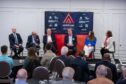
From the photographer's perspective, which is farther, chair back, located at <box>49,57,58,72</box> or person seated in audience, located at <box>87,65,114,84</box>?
chair back, located at <box>49,57,58,72</box>

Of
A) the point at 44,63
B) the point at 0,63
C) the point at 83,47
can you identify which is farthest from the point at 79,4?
the point at 0,63

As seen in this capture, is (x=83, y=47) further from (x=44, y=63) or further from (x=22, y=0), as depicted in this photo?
(x=44, y=63)

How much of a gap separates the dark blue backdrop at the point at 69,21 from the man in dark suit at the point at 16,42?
1408 mm

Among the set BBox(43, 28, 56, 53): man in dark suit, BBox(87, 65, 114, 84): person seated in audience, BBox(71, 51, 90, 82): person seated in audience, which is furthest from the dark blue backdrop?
BBox(87, 65, 114, 84): person seated in audience

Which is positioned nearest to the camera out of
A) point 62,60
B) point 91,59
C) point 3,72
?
point 3,72

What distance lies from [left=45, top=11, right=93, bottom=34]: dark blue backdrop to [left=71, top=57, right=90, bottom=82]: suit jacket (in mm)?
5748

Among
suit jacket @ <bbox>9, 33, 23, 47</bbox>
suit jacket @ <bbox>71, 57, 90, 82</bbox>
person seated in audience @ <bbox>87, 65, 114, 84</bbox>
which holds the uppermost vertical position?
suit jacket @ <bbox>9, 33, 23, 47</bbox>

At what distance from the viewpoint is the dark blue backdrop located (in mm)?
14305

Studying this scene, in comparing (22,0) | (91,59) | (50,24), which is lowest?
(91,59)

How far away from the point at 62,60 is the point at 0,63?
1581 millimetres

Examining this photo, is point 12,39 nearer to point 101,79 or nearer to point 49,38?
point 49,38

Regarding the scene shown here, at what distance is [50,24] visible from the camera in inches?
566

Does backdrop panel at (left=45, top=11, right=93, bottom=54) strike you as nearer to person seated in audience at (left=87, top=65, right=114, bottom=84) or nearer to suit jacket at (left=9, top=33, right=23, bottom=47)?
suit jacket at (left=9, top=33, right=23, bottom=47)

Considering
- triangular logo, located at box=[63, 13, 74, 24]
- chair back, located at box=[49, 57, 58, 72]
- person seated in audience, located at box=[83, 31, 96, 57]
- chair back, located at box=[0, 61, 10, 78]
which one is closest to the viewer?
chair back, located at box=[0, 61, 10, 78]
